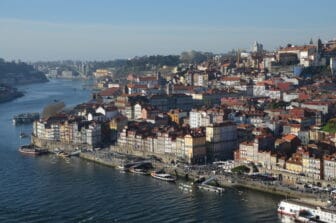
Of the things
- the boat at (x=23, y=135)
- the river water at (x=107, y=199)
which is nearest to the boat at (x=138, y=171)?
the river water at (x=107, y=199)

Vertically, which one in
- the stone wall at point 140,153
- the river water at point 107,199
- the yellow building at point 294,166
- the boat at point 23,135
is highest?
the yellow building at point 294,166

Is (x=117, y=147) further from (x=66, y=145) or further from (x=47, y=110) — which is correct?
(x=47, y=110)

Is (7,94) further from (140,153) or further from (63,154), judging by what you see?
(140,153)

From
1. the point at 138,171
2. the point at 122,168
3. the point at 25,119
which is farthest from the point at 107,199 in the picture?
the point at 25,119

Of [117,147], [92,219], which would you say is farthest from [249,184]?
[117,147]

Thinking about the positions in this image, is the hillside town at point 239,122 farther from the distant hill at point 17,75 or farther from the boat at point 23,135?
the distant hill at point 17,75
